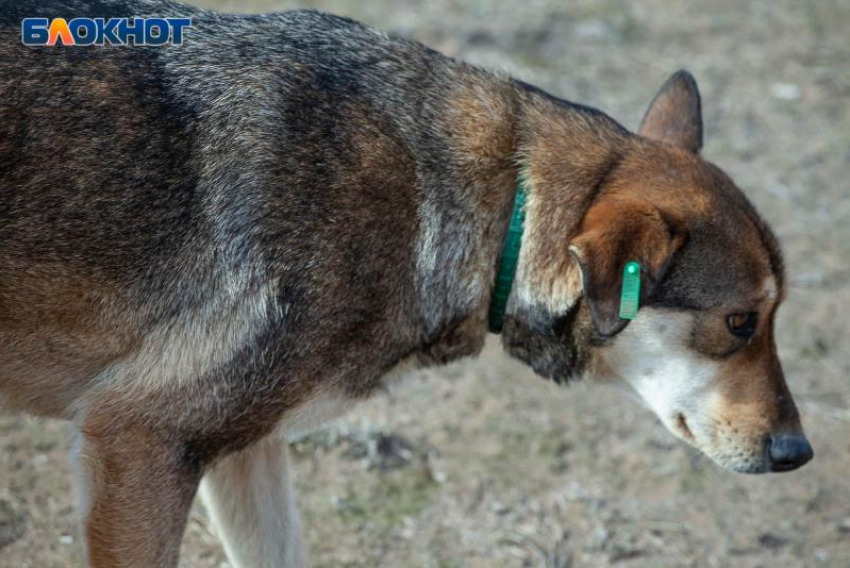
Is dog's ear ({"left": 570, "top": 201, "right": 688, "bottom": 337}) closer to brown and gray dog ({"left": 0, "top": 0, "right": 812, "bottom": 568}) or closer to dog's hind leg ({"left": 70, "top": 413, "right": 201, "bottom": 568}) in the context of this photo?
brown and gray dog ({"left": 0, "top": 0, "right": 812, "bottom": 568})

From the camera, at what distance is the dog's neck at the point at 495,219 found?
4.07 m

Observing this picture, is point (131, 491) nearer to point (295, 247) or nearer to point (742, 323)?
point (295, 247)

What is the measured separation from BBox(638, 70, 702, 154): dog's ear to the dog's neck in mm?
554

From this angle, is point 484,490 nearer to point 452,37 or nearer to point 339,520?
point 339,520

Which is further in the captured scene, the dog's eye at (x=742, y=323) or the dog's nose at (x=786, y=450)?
the dog's nose at (x=786, y=450)

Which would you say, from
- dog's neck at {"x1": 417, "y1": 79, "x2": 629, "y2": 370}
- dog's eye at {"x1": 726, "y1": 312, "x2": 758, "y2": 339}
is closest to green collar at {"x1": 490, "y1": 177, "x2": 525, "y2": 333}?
dog's neck at {"x1": 417, "y1": 79, "x2": 629, "y2": 370}

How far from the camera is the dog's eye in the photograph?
4191 millimetres

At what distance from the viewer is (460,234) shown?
4.07 metres

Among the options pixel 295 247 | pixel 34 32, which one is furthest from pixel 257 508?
pixel 34 32

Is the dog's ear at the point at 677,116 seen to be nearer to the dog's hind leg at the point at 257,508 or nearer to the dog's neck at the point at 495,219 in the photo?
the dog's neck at the point at 495,219

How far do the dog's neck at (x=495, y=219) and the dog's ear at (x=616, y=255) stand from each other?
A: 202 millimetres

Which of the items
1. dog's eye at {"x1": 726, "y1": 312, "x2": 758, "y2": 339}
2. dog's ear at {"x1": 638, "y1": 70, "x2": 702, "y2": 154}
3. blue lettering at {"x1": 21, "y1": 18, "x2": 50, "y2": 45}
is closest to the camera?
blue lettering at {"x1": 21, "y1": 18, "x2": 50, "y2": 45}

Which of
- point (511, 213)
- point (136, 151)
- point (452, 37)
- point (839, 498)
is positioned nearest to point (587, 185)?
point (511, 213)

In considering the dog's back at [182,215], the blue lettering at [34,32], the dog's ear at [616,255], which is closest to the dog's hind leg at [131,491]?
the dog's back at [182,215]
